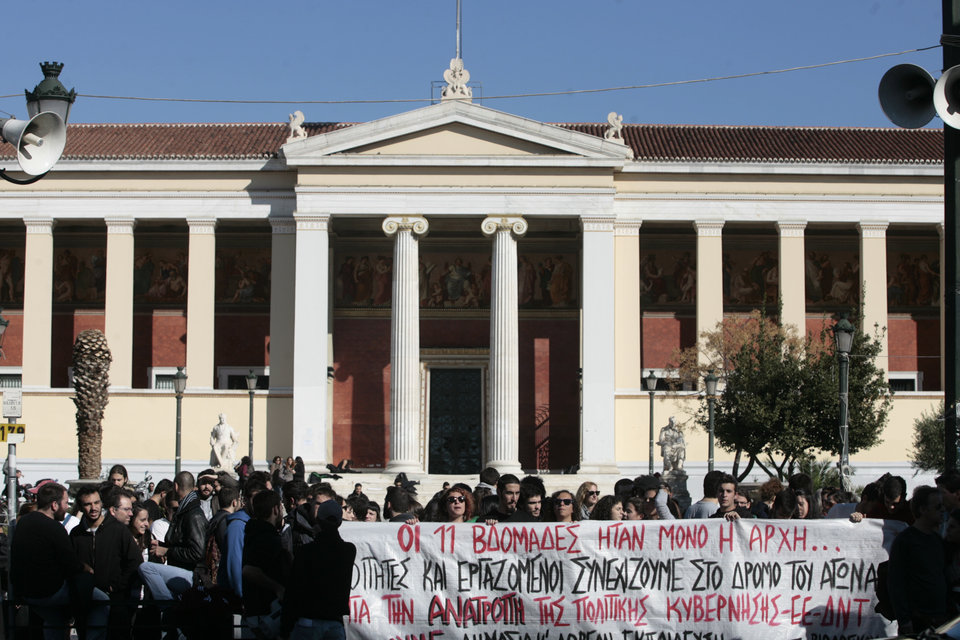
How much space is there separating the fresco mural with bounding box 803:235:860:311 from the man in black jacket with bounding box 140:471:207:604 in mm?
29463

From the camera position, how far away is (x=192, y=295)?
36.3 m

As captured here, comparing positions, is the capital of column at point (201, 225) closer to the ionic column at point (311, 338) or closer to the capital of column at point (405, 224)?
the ionic column at point (311, 338)

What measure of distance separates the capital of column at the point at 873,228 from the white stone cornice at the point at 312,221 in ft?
48.1

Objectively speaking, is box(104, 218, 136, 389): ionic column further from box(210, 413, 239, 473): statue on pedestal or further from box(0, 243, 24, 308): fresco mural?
box(210, 413, 239, 473): statue on pedestal

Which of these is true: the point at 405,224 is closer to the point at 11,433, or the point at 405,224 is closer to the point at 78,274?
the point at 78,274

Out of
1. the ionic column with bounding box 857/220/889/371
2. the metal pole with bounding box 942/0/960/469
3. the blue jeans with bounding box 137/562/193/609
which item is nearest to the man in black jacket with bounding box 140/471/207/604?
the blue jeans with bounding box 137/562/193/609

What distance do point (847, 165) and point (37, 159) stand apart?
99.2 ft

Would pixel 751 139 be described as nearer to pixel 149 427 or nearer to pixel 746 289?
pixel 746 289

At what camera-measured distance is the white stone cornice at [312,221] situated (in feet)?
116

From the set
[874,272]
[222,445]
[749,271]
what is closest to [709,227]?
[749,271]

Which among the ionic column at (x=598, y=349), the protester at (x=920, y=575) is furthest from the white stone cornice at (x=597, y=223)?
the protester at (x=920, y=575)

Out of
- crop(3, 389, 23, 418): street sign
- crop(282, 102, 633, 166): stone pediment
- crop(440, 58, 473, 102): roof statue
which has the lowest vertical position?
crop(3, 389, 23, 418): street sign

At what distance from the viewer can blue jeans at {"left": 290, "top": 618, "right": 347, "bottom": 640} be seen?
29.0 ft

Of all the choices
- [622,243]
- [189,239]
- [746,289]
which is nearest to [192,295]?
[189,239]
